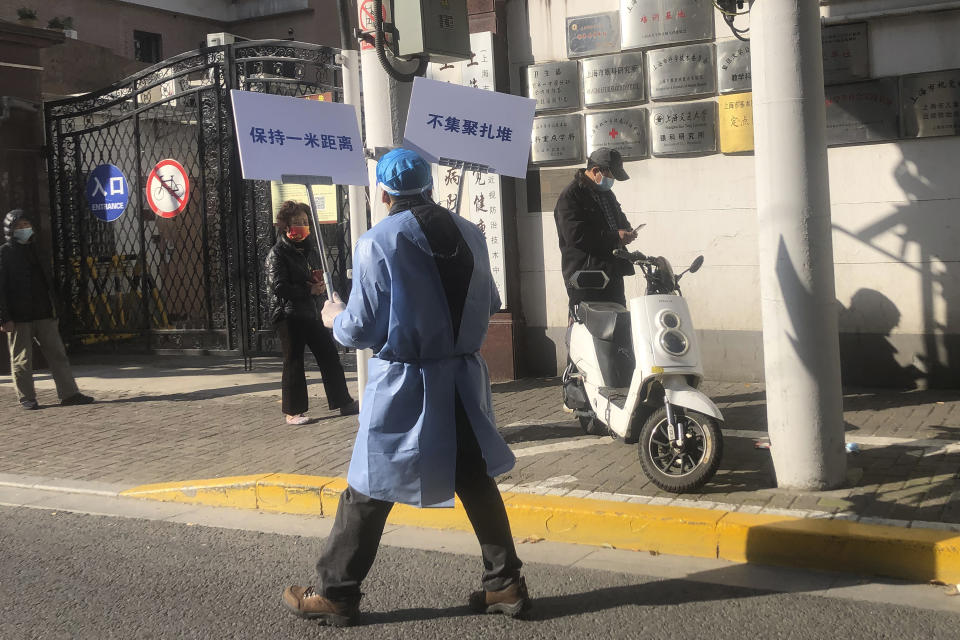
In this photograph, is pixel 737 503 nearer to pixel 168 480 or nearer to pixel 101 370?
pixel 168 480

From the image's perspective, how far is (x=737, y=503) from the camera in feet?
17.5

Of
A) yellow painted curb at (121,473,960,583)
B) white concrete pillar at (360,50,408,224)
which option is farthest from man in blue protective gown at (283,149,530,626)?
white concrete pillar at (360,50,408,224)

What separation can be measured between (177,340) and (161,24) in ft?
69.9

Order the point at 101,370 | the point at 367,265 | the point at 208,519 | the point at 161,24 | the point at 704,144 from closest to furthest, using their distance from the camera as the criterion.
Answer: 1. the point at 367,265
2. the point at 208,519
3. the point at 704,144
4. the point at 101,370
5. the point at 161,24

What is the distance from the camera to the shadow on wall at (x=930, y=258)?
8.09 m

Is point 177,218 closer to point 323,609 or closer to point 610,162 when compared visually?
point 610,162

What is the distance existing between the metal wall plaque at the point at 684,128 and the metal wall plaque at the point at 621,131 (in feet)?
0.37

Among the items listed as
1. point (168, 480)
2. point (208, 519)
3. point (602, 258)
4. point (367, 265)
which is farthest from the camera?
point (602, 258)

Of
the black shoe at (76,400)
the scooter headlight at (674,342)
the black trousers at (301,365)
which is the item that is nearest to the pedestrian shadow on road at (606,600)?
the scooter headlight at (674,342)

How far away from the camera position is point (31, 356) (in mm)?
9695

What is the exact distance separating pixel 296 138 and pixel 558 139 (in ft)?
13.5

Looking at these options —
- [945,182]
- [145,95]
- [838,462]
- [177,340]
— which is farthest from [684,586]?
[145,95]

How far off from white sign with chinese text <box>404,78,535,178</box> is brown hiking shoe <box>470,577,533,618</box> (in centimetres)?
233

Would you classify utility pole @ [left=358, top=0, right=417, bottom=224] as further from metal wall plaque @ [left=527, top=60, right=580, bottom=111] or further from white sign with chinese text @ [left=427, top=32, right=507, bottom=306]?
metal wall plaque @ [left=527, top=60, right=580, bottom=111]
